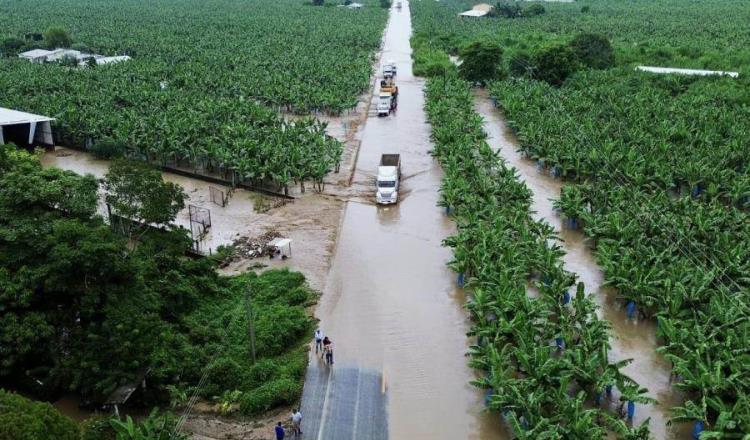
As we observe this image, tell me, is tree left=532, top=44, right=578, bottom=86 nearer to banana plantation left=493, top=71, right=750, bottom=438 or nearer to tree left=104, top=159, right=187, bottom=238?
banana plantation left=493, top=71, right=750, bottom=438

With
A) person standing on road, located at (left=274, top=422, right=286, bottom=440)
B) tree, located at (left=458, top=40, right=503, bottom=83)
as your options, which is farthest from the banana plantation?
person standing on road, located at (left=274, top=422, right=286, bottom=440)

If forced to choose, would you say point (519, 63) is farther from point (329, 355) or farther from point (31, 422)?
point (31, 422)

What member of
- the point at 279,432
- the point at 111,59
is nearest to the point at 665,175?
the point at 279,432

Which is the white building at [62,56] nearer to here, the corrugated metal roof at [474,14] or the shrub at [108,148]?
the shrub at [108,148]

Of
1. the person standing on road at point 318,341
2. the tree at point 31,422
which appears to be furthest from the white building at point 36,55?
the tree at point 31,422

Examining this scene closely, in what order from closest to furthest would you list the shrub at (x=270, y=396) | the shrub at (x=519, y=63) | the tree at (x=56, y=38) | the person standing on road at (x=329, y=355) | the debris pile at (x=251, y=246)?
the shrub at (x=270, y=396)
the person standing on road at (x=329, y=355)
the debris pile at (x=251, y=246)
the shrub at (x=519, y=63)
the tree at (x=56, y=38)
